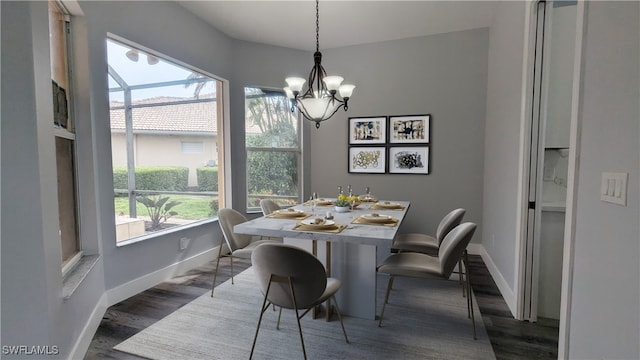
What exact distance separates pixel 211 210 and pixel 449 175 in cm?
319

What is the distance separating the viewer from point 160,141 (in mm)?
3316

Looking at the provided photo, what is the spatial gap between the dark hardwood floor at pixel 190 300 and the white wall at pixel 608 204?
0.60m

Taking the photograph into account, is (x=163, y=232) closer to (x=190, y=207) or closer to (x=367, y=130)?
(x=190, y=207)

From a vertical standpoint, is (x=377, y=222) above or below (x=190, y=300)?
above

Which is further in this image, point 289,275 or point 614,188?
point 289,275

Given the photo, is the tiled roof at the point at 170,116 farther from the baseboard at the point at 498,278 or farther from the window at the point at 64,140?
the baseboard at the point at 498,278

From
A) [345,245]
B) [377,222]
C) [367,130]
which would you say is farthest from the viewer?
[367,130]

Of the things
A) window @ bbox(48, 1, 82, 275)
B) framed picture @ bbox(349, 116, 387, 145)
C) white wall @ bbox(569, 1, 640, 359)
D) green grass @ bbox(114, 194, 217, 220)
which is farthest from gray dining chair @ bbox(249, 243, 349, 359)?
framed picture @ bbox(349, 116, 387, 145)

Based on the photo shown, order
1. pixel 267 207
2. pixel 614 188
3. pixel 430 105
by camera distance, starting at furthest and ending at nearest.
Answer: pixel 430 105
pixel 267 207
pixel 614 188

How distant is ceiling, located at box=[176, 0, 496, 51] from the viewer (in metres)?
3.24

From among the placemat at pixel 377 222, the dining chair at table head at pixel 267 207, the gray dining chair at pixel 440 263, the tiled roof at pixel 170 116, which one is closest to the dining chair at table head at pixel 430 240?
the gray dining chair at pixel 440 263

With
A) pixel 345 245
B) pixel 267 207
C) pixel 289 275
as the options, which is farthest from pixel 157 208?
pixel 289 275

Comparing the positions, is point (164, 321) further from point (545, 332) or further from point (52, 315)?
point (545, 332)

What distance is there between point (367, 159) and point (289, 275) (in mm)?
2990
